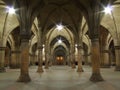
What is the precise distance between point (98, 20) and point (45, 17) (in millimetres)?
8835

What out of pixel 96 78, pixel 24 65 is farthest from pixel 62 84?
pixel 24 65

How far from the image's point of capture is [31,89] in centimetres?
740

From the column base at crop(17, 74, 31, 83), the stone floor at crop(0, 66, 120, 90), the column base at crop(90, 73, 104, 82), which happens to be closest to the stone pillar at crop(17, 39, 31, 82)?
the column base at crop(17, 74, 31, 83)

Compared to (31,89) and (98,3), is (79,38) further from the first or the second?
(31,89)

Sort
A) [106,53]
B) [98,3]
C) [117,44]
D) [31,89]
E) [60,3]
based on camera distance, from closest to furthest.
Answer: [31,89]
[98,3]
[60,3]
[117,44]
[106,53]

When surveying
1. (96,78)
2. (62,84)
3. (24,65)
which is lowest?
(62,84)

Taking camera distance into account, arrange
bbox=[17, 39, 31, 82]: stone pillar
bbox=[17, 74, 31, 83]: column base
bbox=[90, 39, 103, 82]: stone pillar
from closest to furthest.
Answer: bbox=[17, 74, 31, 83]: column base
bbox=[17, 39, 31, 82]: stone pillar
bbox=[90, 39, 103, 82]: stone pillar

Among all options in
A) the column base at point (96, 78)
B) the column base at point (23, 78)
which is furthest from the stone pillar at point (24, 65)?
the column base at point (96, 78)

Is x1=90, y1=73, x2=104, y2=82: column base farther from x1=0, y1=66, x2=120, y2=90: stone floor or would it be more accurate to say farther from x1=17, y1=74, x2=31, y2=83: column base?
x1=17, y1=74, x2=31, y2=83: column base

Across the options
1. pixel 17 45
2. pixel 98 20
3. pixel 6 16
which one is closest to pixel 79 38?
pixel 98 20

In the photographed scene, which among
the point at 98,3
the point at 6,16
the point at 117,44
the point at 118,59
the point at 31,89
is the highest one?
the point at 6,16

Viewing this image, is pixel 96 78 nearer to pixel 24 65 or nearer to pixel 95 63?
pixel 95 63

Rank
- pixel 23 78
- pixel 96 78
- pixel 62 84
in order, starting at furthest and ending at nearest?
pixel 96 78
pixel 23 78
pixel 62 84

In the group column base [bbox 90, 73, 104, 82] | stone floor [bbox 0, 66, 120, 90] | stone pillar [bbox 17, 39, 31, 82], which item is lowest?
stone floor [bbox 0, 66, 120, 90]
